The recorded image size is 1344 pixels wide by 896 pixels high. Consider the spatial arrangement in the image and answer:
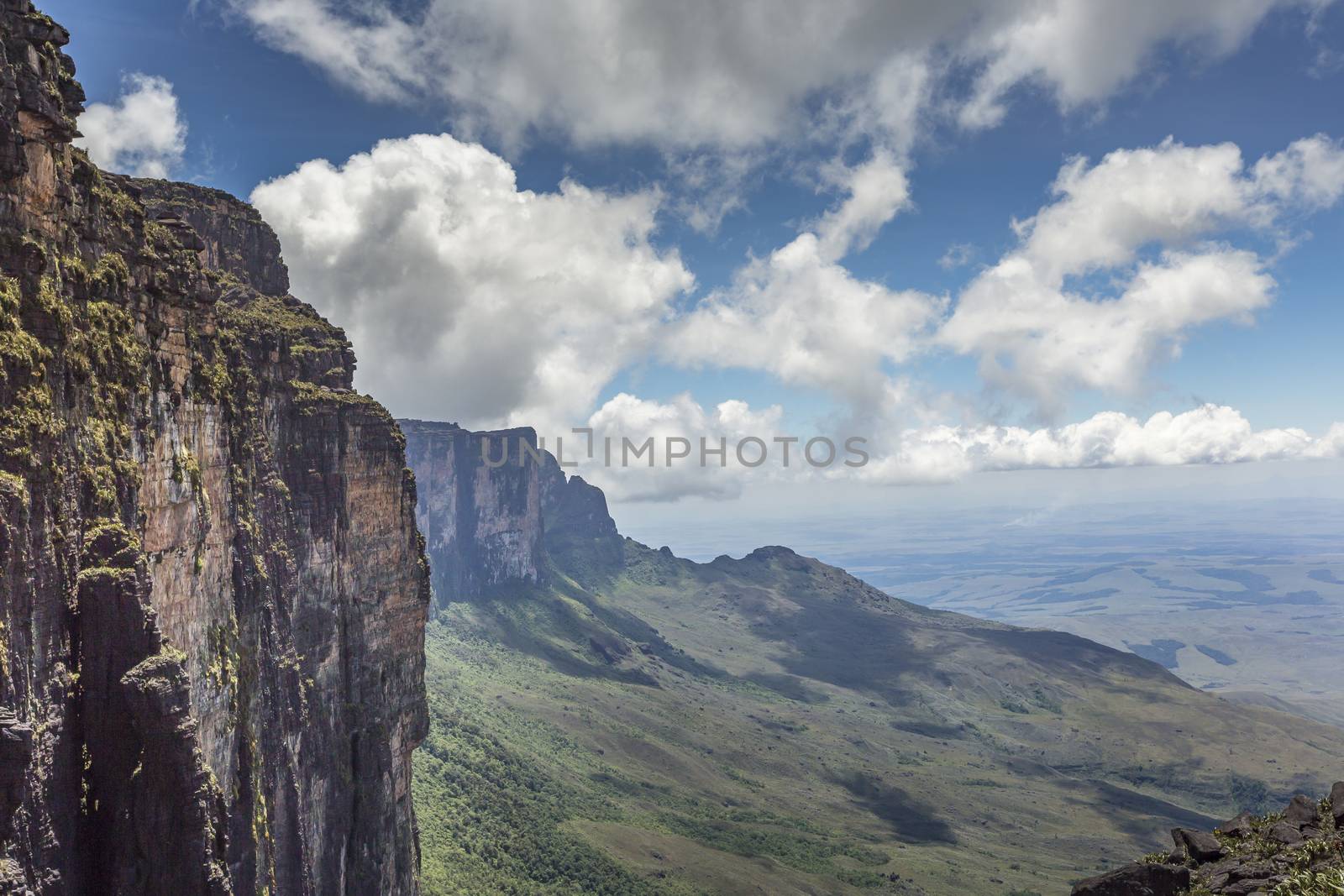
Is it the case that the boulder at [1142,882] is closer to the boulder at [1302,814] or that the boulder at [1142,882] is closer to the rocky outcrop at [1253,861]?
the rocky outcrop at [1253,861]

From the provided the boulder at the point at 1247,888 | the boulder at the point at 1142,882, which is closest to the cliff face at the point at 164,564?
the boulder at the point at 1142,882

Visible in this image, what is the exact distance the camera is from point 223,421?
52375 mm

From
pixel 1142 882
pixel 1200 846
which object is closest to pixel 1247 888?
pixel 1142 882

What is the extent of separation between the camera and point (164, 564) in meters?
41.6

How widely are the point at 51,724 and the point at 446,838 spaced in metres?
105

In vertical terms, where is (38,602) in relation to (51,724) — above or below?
above

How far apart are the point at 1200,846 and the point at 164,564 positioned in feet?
156

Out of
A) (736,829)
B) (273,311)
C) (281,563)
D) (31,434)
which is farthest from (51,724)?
(736,829)

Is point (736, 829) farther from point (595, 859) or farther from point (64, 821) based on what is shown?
point (64, 821)

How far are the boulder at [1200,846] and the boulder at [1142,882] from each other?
1.87 metres

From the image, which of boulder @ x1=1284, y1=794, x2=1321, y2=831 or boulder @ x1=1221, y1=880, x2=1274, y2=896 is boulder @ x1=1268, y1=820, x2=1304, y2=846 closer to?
boulder @ x1=1284, y1=794, x2=1321, y2=831

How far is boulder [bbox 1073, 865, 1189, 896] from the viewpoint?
28594 mm

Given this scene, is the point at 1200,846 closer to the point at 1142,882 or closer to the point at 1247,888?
the point at 1142,882

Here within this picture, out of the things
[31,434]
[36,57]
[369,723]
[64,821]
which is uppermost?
[36,57]
